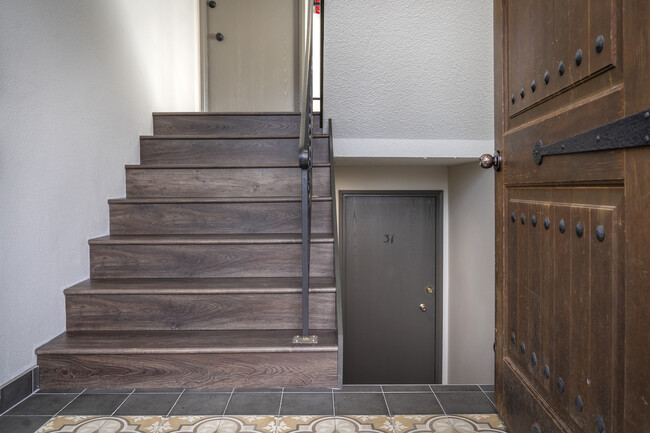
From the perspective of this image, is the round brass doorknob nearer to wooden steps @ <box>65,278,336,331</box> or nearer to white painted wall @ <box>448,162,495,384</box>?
wooden steps @ <box>65,278,336,331</box>

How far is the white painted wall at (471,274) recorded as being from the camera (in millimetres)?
3023

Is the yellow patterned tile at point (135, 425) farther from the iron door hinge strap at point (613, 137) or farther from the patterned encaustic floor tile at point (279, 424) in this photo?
the iron door hinge strap at point (613, 137)

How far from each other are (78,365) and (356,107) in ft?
5.80

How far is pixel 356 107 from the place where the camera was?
2600mm

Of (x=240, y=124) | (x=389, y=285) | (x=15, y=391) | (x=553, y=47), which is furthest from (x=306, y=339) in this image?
(x=389, y=285)

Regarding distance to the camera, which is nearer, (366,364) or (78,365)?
(78,365)

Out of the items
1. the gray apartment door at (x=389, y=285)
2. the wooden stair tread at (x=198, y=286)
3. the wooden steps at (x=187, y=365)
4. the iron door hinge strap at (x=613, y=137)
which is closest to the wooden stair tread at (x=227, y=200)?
the wooden stair tread at (x=198, y=286)

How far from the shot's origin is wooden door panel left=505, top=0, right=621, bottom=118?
87 cm

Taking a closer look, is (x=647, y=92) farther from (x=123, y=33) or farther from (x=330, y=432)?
(x=123, y=33)

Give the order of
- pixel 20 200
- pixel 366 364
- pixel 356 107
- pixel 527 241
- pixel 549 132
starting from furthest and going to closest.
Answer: pixel 366 364, pixel 356 107, pixel 20 200, pixel 527 241, pixel 549 132

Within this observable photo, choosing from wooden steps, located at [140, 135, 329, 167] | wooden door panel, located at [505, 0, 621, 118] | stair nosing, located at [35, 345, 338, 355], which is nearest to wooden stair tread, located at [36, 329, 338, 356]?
stair nosing, located at [35, 345, 338, 355]

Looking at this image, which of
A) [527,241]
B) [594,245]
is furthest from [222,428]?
[594,245]

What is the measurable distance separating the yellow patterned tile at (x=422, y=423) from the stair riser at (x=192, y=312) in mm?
494

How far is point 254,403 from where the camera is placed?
63.1 inches
